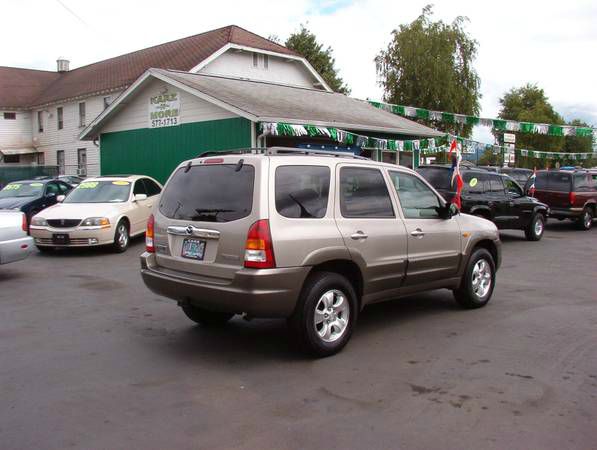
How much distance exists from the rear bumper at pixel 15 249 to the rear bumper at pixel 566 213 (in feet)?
46.3

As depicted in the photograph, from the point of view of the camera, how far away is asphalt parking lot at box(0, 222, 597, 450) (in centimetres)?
359

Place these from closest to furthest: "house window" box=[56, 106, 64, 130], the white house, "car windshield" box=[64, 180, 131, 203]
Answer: "car windshield" box=[64, 180, 131, 203], the white house, "house window" box=[56, 106, 64, 130]

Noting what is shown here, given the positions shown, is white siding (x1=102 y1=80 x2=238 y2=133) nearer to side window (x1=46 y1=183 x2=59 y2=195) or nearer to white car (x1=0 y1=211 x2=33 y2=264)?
side window (x1=46 y1=183 x2=59 y2=195)

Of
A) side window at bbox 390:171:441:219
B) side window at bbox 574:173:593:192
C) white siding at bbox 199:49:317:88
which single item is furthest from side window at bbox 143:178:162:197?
white siding at bbox 199:49:317:88

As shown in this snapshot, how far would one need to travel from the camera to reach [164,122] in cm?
1923

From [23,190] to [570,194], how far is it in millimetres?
15150

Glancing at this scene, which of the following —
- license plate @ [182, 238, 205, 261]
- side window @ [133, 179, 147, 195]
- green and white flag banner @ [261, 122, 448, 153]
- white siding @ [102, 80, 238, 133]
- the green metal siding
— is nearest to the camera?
license plate @ [182, 238, 205, 261]

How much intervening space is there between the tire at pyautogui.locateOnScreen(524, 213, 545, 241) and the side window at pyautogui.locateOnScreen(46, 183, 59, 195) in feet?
40.6

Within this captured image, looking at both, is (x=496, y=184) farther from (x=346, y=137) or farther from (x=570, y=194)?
(x=346, y=137)

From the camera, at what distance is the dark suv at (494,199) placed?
12.7 m

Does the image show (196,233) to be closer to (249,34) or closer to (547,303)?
(547,303)

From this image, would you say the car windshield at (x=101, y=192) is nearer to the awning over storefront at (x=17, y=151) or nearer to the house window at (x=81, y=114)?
the house window at (x=81, y=114)

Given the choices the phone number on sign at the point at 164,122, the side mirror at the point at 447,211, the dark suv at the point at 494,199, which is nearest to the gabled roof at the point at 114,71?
the phone number on sign at the point at 164,122

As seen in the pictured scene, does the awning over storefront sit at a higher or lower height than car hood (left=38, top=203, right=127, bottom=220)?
higher
